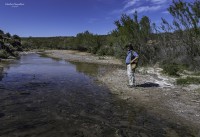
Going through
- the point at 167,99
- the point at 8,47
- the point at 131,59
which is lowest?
the point at 167,99

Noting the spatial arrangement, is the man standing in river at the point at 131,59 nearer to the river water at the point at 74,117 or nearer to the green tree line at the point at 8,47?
the river water at the point at 74,117

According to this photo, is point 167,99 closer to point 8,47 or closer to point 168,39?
point 168,39

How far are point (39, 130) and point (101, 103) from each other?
12.9 ft

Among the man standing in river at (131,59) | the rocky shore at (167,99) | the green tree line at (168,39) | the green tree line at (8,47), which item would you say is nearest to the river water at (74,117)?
the rocky shore at (167,99)

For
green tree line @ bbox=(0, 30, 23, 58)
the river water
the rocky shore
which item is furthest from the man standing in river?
green tree line @ bbox=(0, 30, 23, 58)

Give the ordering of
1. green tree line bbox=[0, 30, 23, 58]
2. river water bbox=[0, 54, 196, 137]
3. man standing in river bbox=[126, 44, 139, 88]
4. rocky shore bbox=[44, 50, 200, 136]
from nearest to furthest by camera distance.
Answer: river water bbox=[0, 54, 196, 137]
rocky shore bbox=[44, 50, 200, 136]
man standing in river bbox=[126, 44, 139, 88]
green tree line bbox=[0, 30, 23, 58]

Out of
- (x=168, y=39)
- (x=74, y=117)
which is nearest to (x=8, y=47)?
(x=168, y=39)

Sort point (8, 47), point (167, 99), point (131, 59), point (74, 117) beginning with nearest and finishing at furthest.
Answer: point (74, 117) < point (167, 99) < point (131, 59) < point (8, 47)

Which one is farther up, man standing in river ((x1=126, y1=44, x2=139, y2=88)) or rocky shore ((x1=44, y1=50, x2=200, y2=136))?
man standing in river ((x1=126, y1=44, x2=139, y2=88))

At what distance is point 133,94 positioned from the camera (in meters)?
12.6

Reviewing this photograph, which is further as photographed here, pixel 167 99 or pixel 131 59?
pixel 131 59

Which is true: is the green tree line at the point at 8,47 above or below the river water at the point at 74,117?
above

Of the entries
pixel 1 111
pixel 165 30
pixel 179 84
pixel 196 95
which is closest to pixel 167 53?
pixel 165 30

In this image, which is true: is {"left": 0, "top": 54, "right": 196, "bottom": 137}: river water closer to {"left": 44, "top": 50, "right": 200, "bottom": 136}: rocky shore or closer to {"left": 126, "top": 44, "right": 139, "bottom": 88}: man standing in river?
{"left": 44, "top": 50, "right": 200, "bottom": 136}: rocky shore
